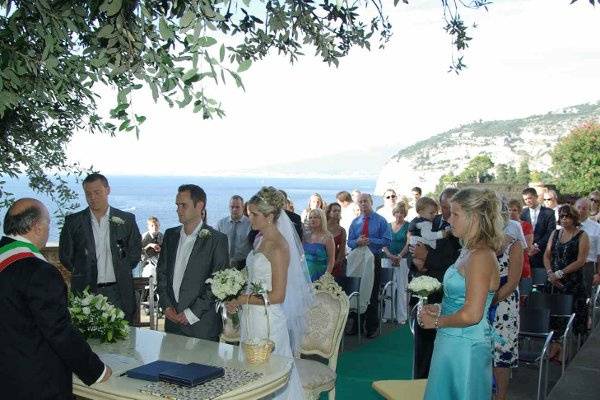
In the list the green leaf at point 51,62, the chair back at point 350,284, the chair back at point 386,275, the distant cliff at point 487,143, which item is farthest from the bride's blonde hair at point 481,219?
the distant cliff at point 487,143

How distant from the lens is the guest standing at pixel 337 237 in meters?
8.87

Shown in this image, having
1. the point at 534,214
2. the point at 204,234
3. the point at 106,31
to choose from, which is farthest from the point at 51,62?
the point at 534,214

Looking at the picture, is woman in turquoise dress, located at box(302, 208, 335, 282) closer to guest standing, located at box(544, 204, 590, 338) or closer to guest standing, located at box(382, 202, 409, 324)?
guest standing, located at box(382, 202, 409, 324)

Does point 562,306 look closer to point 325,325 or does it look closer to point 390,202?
point 325,325

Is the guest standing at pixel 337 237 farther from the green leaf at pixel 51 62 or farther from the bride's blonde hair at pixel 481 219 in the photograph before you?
the green leaf at pixel 51 62

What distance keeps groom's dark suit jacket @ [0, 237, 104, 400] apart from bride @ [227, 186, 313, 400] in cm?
146

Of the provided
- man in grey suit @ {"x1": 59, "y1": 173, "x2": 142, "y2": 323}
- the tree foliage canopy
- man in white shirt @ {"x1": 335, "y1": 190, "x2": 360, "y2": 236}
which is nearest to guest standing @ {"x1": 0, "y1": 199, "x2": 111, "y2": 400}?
man in grey suit @ {"x1": 59, "y1": 173, "x2": 142, "y2": 323}

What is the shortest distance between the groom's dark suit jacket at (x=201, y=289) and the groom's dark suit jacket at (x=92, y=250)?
71cm

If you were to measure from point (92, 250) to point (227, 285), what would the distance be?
177 centimetres

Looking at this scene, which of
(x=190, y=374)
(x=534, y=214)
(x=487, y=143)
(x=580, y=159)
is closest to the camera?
(x=190, y=374)

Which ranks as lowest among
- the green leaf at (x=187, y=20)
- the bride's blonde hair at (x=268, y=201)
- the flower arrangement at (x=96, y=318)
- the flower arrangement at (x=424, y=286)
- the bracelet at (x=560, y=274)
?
the bracelet at (x=560, y=274)

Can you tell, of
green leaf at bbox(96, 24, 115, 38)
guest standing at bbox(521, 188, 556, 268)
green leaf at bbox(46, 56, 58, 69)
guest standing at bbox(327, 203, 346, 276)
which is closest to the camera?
green leaf at bbox(96, 24, 115, 38)

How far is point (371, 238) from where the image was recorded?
29.6ft

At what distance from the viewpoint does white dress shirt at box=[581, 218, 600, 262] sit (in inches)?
350
